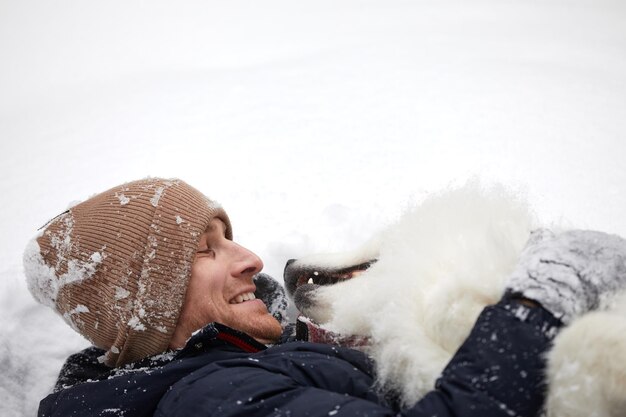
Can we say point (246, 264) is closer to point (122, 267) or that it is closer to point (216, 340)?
point (216, 340)

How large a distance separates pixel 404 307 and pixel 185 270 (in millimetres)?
728

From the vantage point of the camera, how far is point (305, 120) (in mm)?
3492

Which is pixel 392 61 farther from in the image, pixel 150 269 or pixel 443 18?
pixel 150 269

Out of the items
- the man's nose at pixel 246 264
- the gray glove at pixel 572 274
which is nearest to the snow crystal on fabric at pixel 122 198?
the man's nose at pixel 246 264

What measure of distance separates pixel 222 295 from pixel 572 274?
1.03 metres

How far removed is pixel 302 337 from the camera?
4.66 ft

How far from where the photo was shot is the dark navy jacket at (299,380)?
82 centimetres

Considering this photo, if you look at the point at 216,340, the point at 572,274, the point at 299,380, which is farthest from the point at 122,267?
the point at 572,274

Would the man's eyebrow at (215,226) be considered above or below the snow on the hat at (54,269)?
above

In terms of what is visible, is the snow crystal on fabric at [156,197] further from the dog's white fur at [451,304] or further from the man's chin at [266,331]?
the dog's white fur at [451,304]

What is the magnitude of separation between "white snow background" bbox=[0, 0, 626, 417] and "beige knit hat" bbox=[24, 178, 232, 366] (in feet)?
1.83

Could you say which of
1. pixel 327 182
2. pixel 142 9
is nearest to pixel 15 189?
pixel 327 182

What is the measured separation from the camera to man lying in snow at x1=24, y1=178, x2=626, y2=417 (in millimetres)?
879

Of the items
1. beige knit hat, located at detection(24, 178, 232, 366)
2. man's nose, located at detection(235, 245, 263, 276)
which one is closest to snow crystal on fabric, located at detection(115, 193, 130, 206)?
beige knit hat, located at detection(24, 178, 232, 366)
